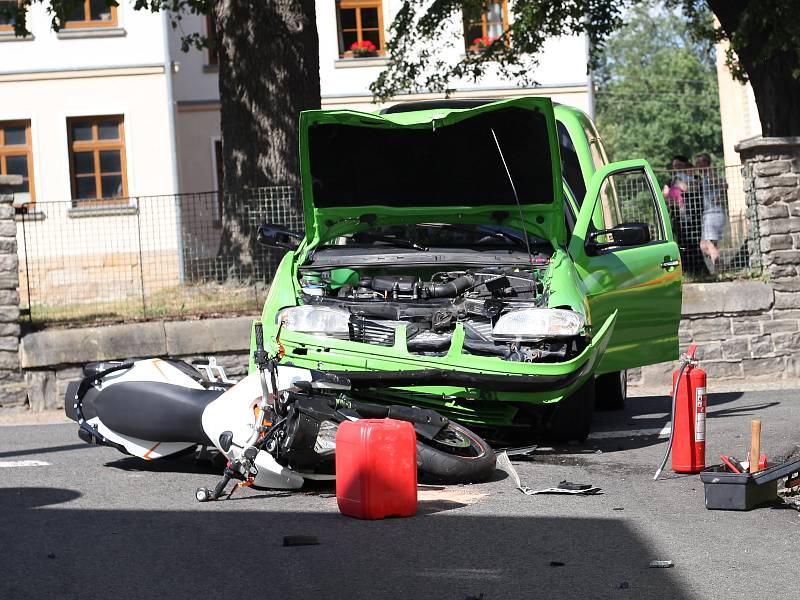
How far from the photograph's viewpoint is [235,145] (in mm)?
16484

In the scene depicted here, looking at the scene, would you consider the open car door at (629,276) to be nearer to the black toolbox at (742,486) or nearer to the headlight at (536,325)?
the headlight at (536,325)

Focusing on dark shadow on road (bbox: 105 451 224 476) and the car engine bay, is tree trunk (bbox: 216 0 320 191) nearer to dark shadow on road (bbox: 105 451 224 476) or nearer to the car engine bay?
the car engine bay

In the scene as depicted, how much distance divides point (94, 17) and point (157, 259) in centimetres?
1751

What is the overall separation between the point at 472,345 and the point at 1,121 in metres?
25.1

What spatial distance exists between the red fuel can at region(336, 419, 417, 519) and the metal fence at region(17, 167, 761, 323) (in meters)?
8.15

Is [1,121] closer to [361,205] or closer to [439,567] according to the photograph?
[361,205]

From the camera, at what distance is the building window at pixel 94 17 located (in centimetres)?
3075

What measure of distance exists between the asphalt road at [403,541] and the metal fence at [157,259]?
616 centimetres

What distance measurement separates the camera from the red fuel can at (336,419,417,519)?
6.67 m

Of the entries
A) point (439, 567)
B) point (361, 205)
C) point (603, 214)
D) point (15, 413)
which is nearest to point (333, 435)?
point (439, 567)

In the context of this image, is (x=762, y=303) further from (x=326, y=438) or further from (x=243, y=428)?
(x=243, y=428)

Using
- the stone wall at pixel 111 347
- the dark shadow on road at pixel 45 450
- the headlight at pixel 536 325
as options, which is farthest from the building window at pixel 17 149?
the headlight at pixel 536 325

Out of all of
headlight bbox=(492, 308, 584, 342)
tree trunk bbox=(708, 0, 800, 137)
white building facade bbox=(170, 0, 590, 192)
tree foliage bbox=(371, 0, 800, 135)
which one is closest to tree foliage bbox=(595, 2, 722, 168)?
white building facade bbox=(170, 0, 590, 192)

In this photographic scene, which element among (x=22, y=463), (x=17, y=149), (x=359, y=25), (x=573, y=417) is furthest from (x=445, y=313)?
(x=359, y=25)
